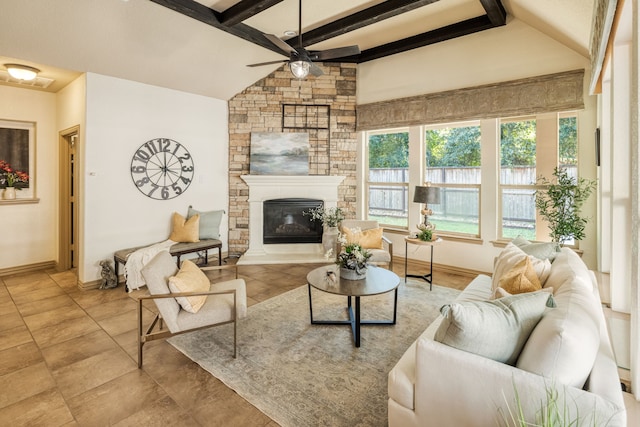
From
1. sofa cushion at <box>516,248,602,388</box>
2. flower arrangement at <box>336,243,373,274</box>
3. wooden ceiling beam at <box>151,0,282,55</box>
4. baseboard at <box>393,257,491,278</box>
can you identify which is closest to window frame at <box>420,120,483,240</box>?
baseboard at <box>393,257,491,278</box>

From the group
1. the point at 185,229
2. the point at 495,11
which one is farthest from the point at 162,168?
the point at 495,11

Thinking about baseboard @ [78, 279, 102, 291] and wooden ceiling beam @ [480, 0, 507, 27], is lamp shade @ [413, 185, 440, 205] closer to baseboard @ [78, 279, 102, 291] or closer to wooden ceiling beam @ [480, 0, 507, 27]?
wooden ceiling beam @ [480, 0, 507, 27]

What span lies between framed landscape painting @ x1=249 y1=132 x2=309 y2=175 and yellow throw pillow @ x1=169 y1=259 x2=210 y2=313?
10.9 ft

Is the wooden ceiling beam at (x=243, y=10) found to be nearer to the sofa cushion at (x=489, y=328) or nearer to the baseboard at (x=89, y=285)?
the sofa cushion at (x=489, y=328)

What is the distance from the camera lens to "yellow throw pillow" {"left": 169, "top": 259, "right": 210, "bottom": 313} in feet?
8.54

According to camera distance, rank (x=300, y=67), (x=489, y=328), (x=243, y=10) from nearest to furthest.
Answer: (x=489, y=328) → (x=300, y=67) → (x=243, y=10)

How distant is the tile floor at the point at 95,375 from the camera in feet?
6.72

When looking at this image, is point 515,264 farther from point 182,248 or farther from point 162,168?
point 162,168

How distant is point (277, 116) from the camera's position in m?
5.99

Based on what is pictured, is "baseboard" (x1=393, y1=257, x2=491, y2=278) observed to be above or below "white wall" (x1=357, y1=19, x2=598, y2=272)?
below

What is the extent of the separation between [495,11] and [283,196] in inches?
162

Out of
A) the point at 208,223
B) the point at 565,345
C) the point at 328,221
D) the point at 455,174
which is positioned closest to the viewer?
the point at 565,345

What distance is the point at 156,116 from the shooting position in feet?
16.4

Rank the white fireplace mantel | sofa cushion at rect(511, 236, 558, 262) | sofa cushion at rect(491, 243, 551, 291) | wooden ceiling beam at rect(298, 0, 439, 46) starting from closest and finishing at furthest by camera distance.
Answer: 1. sofa cushion at rect(491, 243, 551, 291)
2. sofa cushion at rect(511, 236, 558, 262)
3. wooden ceiling beam at rect(298, 0, 439, 46)
4. the white fireplace mantel
